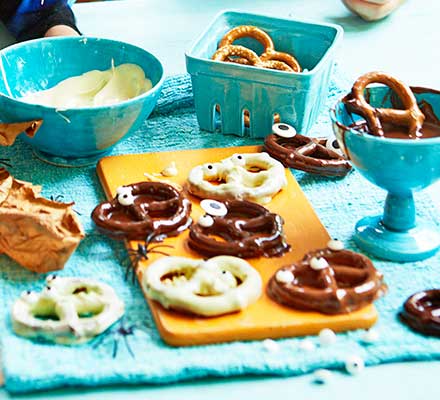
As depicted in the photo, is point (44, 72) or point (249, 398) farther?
point (44, 72)

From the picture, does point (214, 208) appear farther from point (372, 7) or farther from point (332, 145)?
point (372, 7)

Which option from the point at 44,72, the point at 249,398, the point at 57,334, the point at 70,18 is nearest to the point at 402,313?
the point at 249,398

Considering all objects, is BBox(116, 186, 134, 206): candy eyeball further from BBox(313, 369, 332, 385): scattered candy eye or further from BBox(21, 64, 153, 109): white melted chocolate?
BBox(313, 369, 332, 385): scattered candy eye

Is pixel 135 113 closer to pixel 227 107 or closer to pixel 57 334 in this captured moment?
pixel 227 107

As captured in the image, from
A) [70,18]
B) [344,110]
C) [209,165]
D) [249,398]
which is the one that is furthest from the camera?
[70,18]

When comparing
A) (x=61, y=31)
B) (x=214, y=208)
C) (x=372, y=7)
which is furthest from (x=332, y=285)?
(x=372, y=7)

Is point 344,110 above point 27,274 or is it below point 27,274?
above

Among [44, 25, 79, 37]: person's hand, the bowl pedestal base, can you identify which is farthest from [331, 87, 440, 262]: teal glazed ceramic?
[44, 25, 79, 37]: person's hand
